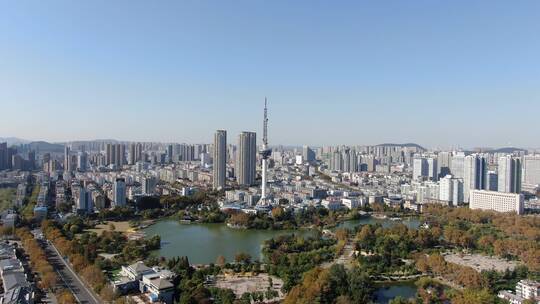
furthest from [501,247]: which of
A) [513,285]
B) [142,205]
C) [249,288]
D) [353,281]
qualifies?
[142,205]

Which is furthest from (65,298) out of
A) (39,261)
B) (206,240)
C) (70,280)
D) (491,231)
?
(491,231)

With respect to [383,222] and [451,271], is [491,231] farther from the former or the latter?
[451,271]

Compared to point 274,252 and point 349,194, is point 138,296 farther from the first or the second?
point 349,194

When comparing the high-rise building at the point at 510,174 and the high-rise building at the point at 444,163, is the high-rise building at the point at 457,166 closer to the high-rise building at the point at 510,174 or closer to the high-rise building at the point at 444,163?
the high-rise building at the point at 444,163

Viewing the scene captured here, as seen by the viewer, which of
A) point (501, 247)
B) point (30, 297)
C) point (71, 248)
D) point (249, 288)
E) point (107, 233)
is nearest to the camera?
point (30, 297)

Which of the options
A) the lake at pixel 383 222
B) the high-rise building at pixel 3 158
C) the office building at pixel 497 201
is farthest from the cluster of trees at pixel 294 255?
the high-rise building at pixel 3 158
